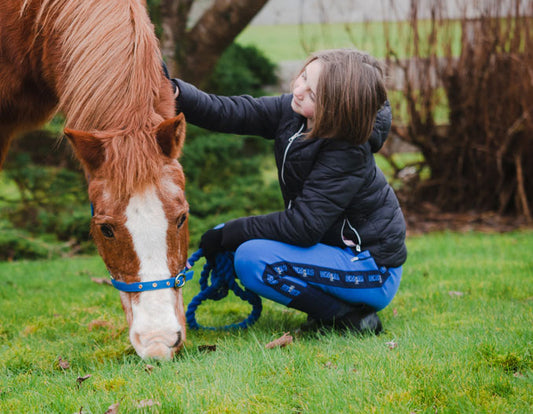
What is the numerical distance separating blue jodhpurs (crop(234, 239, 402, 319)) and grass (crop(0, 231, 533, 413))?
0.61ft

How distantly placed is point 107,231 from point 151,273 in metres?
0.25

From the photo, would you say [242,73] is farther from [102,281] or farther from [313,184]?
[313,184]

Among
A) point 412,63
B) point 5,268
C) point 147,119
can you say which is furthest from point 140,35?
point 412,63

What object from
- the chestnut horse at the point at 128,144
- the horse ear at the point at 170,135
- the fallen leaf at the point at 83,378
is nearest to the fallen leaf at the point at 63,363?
the fallen leaf at the point at 83,378

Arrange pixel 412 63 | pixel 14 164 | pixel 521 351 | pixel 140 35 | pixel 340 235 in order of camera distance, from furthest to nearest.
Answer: pixel 412 63, pixel 14 164, pixel 340 235, pixel 140 35, pixel 521 351

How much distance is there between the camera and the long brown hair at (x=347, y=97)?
2.60 m

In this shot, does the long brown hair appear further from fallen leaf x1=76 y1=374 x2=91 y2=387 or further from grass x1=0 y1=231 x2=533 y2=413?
fallen leaf x1=76 y1=374 x2=91 y2=387

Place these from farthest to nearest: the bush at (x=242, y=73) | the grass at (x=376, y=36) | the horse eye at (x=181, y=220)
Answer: the bush at (x=242, y=73) → the grass at (x=376, y=36) → the horse eye at (x=181, y=220)

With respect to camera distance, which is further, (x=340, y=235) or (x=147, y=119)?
(x=340, y=235)

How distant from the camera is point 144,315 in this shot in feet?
7.53

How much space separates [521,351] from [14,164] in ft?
17.8

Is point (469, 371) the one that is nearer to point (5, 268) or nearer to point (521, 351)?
point (521, 351)

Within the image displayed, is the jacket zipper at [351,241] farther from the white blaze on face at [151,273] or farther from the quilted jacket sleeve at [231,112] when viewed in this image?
the white blaze on face at [151,273]

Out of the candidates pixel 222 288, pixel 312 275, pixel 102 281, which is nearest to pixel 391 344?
pixel 312 275
